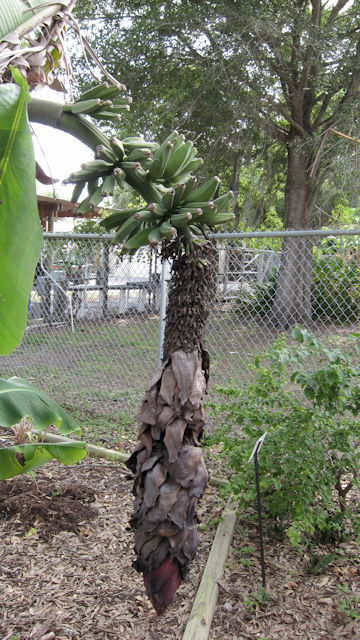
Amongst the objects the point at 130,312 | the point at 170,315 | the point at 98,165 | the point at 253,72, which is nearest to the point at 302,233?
the point at 170,315

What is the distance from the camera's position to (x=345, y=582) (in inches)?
101

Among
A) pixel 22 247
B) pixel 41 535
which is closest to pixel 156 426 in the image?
pixel 22 247

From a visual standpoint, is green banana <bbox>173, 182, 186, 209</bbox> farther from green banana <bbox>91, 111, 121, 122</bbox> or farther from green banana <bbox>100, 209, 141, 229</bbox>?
green banana <bbox>91, 111, 121, 122</bbox>

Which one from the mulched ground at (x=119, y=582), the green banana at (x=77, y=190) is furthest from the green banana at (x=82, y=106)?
the mulched ground at (x=119, y=582)

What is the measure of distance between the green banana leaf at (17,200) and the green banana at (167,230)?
1.29ft

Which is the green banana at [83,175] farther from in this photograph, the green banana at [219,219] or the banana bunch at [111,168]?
the green banana at [219,219]

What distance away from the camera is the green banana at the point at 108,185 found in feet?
4.35

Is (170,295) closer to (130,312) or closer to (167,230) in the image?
(167,230)

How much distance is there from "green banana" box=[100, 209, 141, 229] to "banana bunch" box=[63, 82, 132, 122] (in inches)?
12.1

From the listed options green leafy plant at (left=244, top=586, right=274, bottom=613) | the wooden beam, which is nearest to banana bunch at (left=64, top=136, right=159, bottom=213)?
the wooden beam

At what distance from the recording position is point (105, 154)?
1299 mm

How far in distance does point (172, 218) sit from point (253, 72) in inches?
318

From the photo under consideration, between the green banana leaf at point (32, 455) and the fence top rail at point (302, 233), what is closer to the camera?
the green banana leaf at point (32, 455)

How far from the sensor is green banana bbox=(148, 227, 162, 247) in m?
1.25
